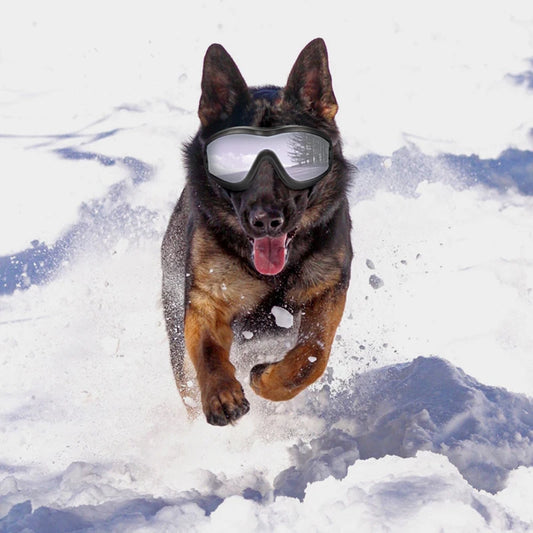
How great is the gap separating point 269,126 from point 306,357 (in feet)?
4.53

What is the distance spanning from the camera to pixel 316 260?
427 centimetres

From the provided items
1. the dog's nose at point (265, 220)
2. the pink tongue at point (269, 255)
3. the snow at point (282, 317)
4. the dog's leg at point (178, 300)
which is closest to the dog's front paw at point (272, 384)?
the snow at point (282, 317)

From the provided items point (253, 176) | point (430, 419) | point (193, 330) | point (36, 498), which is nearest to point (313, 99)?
point (253, 176)

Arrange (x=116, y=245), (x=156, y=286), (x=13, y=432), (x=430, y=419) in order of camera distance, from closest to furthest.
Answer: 1. (x=430, y=419)
2. (x=13, y=432)
3. (x=156, y=286)
4. (x=116, y=245)

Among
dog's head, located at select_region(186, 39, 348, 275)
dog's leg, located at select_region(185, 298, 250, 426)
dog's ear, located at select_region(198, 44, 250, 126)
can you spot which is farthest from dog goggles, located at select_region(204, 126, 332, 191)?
dog's leg, located at select_region(185, 298, 250, 426)

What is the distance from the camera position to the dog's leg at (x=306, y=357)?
4.00 meters

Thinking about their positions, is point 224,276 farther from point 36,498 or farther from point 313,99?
point 36,498

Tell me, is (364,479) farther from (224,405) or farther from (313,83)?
(313,83)

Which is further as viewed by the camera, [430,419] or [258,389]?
[430,419]

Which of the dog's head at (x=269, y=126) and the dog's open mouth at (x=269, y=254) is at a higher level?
the dog's head at (x=269, y=126)

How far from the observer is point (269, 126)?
12.6ft

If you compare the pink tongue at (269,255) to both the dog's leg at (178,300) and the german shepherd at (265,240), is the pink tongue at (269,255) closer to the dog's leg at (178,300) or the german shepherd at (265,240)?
the german shepherd at (265,240)

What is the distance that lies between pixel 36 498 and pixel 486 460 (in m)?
2.99

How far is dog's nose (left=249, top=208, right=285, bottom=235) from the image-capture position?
11.9ft
